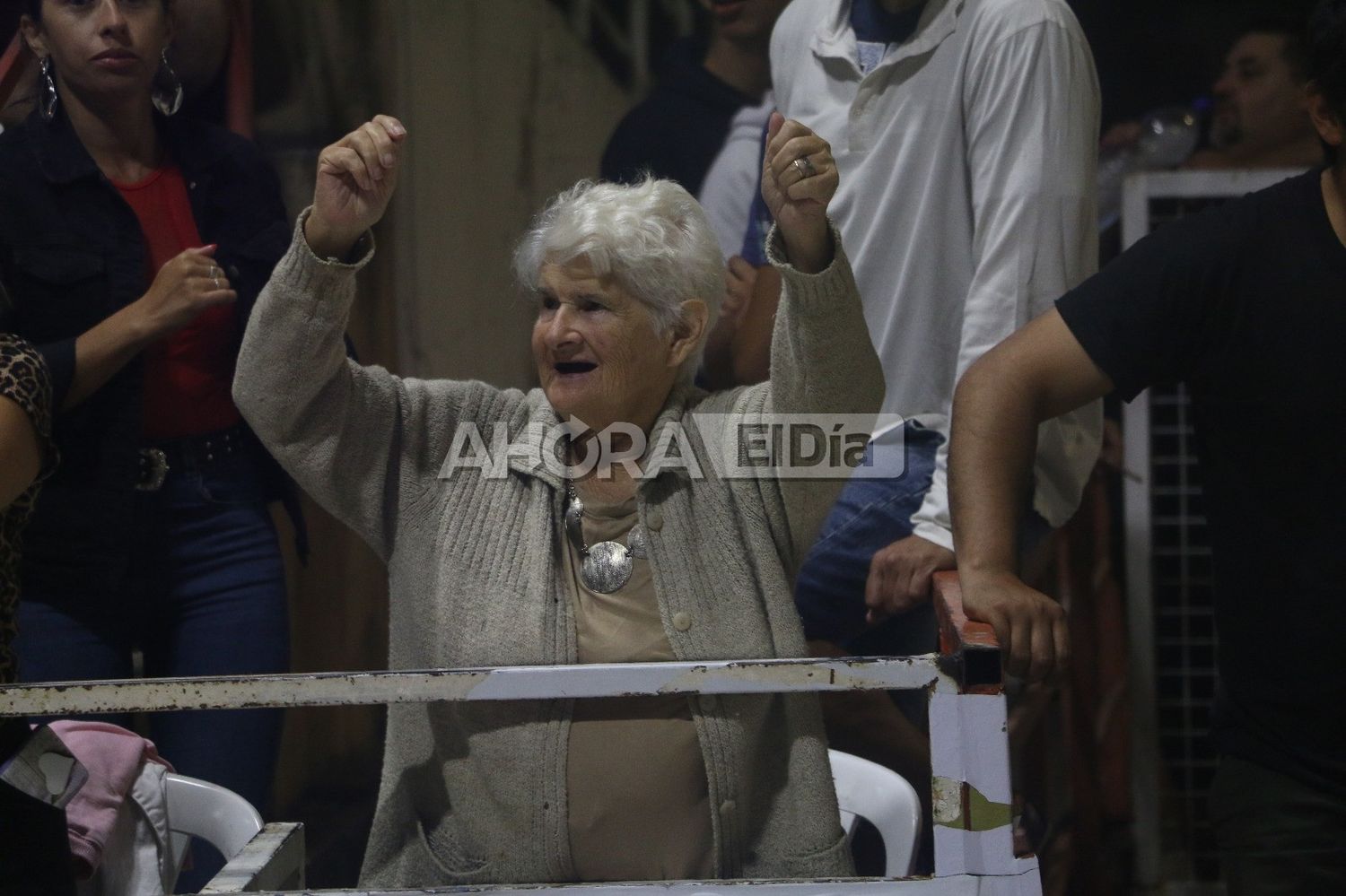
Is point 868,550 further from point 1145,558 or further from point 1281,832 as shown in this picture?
point 1281,832

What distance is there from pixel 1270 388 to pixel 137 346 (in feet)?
5.23

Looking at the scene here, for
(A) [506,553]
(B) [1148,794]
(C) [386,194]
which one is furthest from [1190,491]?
(C) [386,194]

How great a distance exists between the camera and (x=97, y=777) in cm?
169

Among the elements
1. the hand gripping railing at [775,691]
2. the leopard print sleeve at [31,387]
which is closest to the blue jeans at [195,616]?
the leopard print sleeve at [31,387]

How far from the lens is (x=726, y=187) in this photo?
212 cm

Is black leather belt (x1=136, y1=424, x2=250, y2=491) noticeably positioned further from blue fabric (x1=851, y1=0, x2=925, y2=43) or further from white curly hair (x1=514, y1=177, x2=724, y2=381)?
blue fabric (x1=851, y1=0, x2=925, y2=43)

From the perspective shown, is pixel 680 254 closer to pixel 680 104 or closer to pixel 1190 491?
pixel 680 104

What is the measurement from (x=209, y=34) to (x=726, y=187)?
2.78 feet

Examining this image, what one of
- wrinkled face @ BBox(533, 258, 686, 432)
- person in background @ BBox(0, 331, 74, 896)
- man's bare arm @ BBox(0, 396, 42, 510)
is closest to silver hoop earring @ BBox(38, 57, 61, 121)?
person in background @ BBox(0, 331, 74, 896)

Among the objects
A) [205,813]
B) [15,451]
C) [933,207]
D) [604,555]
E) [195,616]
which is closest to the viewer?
[15,451]

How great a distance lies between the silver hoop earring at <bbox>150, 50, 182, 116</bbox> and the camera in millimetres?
2113

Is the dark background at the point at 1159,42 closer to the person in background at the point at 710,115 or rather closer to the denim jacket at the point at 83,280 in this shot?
the person in background at the point at 710,115

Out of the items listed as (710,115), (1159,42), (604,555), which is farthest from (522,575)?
(1159,42)

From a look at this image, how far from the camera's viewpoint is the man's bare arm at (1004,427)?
1608 mm
